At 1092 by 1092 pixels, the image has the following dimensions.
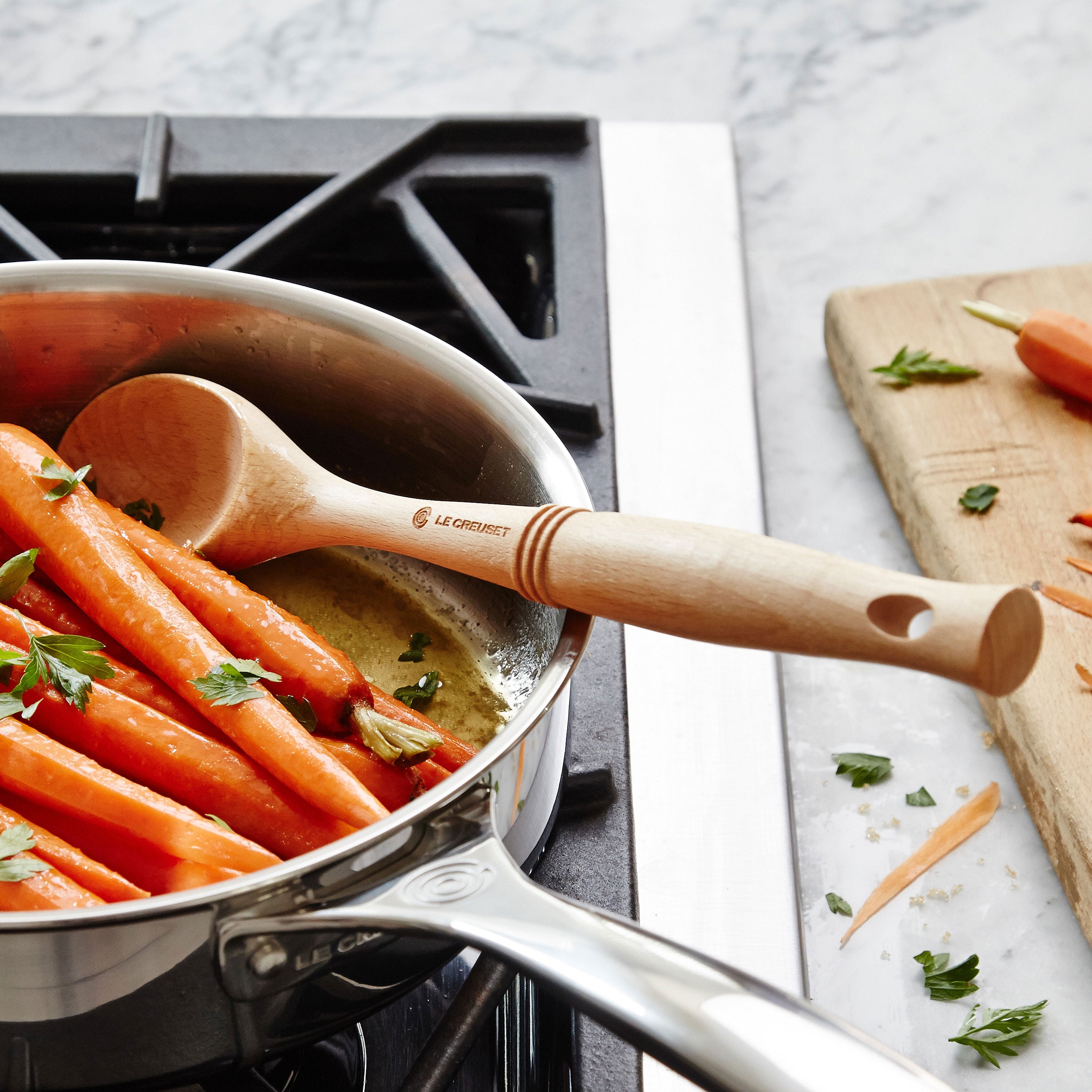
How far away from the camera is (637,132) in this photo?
3.99 feet

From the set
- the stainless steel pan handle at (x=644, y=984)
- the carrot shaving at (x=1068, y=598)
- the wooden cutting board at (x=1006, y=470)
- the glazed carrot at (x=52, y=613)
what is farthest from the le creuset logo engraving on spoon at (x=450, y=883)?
the carrot shaving at (x=1068, y=598)

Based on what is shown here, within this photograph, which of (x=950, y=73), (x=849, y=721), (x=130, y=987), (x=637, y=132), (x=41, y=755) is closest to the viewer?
(x=130, y=987)

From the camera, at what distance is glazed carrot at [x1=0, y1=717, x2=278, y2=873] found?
0.55 metres

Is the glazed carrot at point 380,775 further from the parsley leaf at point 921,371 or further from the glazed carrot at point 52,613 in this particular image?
the parsley leaf at point 921,371

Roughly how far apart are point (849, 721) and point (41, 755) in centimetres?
54

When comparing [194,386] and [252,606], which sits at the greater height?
[194,386]

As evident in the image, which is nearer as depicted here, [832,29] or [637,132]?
[637,132]

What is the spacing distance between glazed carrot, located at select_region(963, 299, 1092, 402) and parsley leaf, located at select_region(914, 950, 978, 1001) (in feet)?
1.75

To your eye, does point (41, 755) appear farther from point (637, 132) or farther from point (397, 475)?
point (637, 132)

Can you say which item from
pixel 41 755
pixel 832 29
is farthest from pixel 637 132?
pixel 41 755

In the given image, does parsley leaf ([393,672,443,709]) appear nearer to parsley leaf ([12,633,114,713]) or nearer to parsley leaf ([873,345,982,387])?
parsley leaf ([12,633,114,713])

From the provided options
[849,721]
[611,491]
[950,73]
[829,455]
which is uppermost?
[950,73]

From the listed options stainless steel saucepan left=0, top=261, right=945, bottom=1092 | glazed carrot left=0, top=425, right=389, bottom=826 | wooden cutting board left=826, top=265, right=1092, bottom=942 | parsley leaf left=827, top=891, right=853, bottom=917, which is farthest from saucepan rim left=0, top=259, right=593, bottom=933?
wooden cutting board left=826, top=265, right=1092, bottom=942

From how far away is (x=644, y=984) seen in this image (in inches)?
15.6
